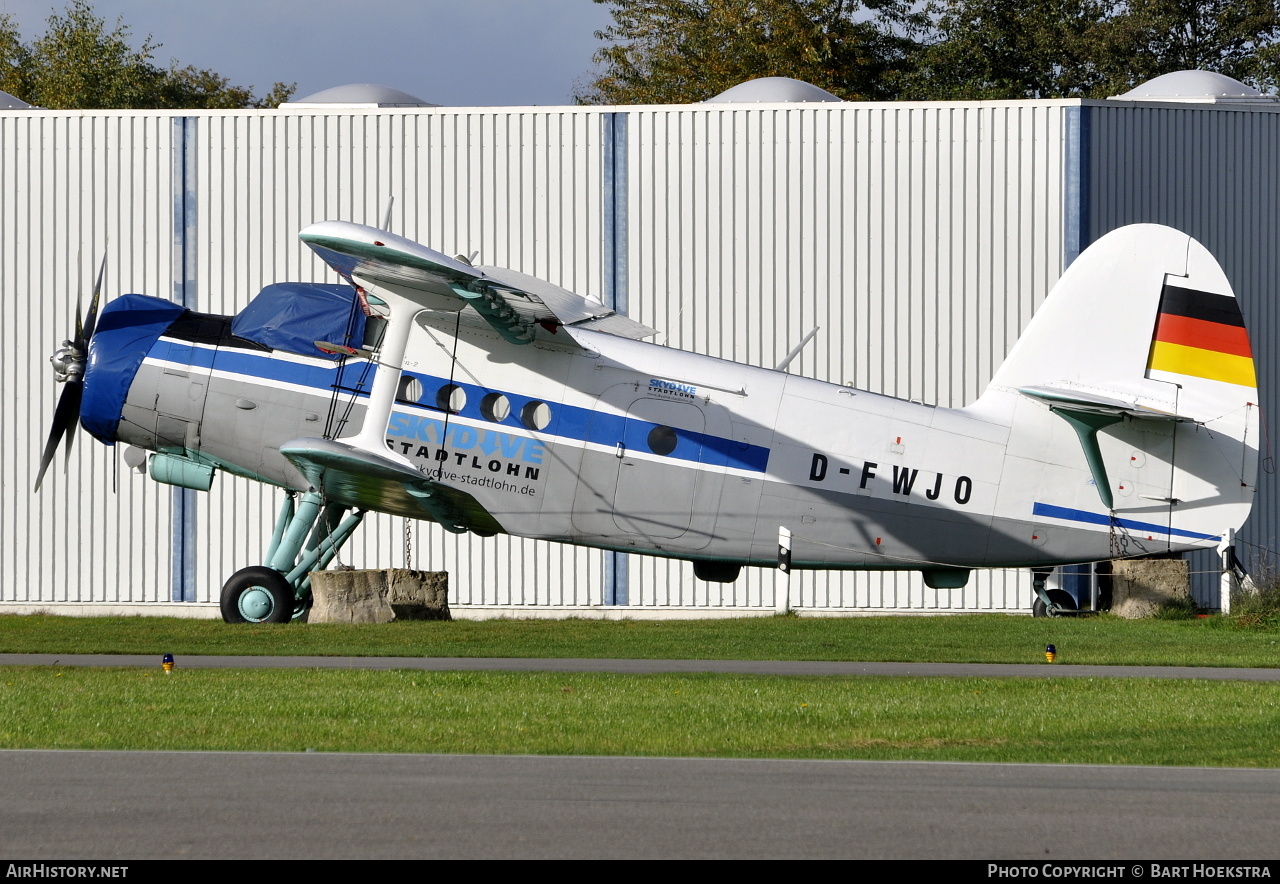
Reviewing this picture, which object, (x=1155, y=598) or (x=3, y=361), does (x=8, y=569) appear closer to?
(x=3, y=361)

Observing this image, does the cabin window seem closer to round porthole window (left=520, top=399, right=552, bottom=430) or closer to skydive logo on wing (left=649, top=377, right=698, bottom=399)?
round porthole window (left=520, top=399, right=552, bottom=430)

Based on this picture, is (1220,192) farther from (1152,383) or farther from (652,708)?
(652,708)

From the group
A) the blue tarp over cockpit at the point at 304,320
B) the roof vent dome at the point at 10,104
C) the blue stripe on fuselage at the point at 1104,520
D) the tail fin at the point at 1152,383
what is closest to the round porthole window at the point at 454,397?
the blue tarp over cockpit at the point at 304,320

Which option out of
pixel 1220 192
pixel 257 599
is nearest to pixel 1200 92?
pixel 1220 192

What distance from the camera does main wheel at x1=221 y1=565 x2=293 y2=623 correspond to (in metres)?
16.8

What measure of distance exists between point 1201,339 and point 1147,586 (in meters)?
5.08

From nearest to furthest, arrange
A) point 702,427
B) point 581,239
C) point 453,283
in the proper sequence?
point 453,283 → point 702,427 → point 581,239

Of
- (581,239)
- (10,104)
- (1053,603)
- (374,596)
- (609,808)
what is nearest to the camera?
(609,808)

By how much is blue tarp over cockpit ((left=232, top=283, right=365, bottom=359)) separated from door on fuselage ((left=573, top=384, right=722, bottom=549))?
2966 millimetres

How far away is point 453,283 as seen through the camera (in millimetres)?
→ 14117

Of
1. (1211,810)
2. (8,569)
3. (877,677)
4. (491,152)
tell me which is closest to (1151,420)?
(877,677)

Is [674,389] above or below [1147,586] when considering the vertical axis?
above

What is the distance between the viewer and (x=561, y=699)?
10.7m

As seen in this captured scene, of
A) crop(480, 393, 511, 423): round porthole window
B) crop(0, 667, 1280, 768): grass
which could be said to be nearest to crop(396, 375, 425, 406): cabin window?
crop(480, 393, 511, 423): round porthole window
